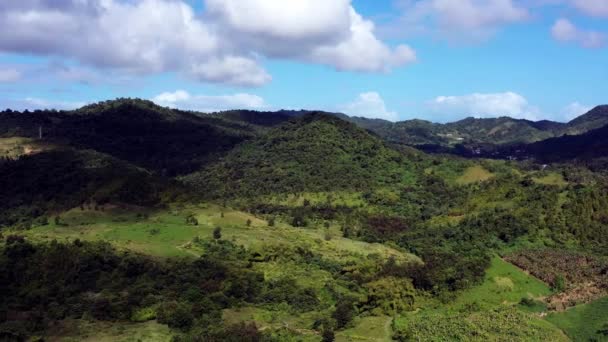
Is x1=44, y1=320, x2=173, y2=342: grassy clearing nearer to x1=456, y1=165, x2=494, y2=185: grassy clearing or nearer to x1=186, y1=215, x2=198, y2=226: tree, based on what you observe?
x1=186, y1=215, x2=198, y2=226: tree

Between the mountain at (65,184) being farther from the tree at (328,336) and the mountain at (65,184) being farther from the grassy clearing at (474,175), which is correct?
the grassy clearing at (474,175)

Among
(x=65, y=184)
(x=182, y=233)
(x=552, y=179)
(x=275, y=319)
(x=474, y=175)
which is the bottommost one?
(x=275, y=319)

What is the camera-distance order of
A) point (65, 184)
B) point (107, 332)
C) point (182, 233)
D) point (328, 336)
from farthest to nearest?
point (65, 184) < point (182, 233) < point (107, 332) < point (328, 336)

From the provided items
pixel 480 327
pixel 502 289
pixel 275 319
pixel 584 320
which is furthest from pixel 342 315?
pixel 584 320

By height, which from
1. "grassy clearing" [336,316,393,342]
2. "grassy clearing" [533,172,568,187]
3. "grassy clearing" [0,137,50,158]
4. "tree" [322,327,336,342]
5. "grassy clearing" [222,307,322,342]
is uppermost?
"grassy clearing" [0,137,50,158]

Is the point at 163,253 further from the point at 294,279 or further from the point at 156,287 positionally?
the point at 294,279

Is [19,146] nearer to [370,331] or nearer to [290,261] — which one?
[290,261]

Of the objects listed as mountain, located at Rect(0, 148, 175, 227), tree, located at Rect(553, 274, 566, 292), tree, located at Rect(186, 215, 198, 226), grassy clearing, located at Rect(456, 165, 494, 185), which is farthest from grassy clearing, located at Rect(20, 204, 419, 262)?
grassy clearing, located at Rect(456, 165, 494, 185)

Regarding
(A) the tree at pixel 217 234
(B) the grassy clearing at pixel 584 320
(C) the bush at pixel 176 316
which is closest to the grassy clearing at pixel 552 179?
(B) the grassy clearing at pixel 584 320
